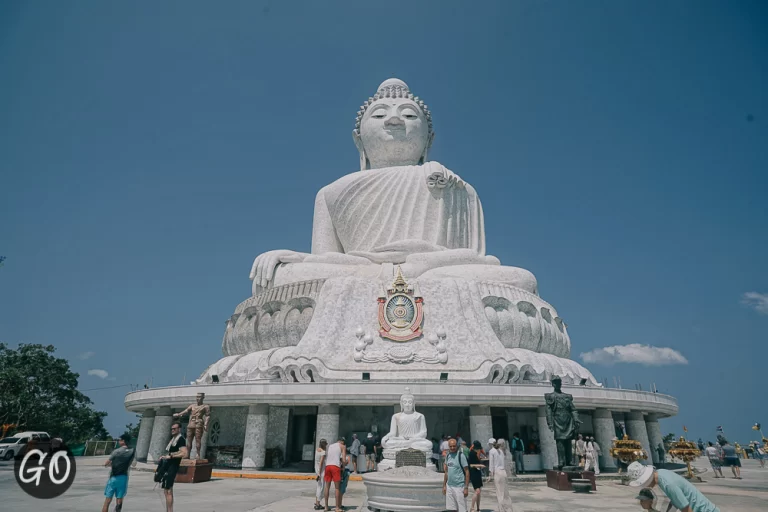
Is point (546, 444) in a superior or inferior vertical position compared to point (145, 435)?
inferior

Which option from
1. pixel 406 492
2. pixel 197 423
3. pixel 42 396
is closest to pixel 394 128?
pixel 197 423

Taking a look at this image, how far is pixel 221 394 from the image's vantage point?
11875 millimetres

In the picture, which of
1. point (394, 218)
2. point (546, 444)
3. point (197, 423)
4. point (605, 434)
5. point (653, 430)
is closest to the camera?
point (197, 423)

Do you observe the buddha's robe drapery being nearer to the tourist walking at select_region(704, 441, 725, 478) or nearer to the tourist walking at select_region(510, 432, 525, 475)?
the tourist walking at select_region(510, 432, 525, 475)

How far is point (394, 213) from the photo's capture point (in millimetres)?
19156

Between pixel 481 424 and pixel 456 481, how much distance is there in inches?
238

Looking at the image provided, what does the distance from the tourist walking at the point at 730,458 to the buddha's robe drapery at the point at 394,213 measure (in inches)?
365

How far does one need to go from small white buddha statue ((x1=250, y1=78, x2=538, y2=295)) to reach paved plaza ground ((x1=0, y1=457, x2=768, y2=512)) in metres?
7.48

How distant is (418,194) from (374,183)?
72.8 inches

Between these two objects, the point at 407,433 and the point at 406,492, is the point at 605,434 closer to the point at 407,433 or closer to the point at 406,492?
the point at 407,433

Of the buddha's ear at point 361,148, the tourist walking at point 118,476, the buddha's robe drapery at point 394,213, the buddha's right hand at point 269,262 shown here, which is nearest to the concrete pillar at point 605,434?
the buddha's robe drapery at point 394,213

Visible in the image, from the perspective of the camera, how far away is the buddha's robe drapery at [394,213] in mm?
18906

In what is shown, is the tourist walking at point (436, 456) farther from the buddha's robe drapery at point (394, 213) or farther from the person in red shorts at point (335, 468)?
the buddha's robe drapery at point (394, 213)

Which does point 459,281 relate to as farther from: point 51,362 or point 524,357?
point 51,362
